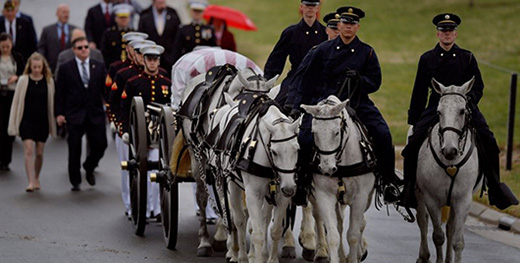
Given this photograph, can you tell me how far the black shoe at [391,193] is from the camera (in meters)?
12.3

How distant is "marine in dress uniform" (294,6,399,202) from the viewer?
12.1 m

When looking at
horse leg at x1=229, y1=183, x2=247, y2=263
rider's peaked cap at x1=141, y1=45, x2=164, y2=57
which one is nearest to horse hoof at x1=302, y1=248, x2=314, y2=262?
horse leg at x1=229, y1=183, x2=247, y2=263

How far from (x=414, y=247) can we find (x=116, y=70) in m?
5.58

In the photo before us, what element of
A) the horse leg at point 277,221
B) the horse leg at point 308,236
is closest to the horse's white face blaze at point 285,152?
the horse leg at point 277,221

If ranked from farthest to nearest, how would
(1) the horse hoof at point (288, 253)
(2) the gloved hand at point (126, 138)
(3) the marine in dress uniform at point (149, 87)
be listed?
(3) the marine in dress uniform at point (149, 87), (2) the gloved hand at point (126, 138), (1) the horse hoof at point (288, 253)

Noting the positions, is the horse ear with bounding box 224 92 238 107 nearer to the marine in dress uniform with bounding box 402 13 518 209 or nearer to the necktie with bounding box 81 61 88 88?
the marine in dress uniform with bounding box 402 13 518 209

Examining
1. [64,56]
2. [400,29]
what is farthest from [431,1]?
[64,56]

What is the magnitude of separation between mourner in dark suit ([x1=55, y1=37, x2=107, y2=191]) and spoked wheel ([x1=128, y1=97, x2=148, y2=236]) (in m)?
2.86

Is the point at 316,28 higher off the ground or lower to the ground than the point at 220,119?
higher

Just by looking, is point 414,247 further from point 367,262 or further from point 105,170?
point 105,170

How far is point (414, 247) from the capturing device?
14258 mm

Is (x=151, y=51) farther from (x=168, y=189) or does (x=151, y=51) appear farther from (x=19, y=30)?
(x=19, y=30)

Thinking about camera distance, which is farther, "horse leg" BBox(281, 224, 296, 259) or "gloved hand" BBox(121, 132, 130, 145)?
"gloved hand" BBox(121, 132, 130, 145)

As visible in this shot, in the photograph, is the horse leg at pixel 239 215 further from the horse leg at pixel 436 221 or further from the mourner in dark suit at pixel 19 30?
the mourner in dark suit at pixel 19 30
